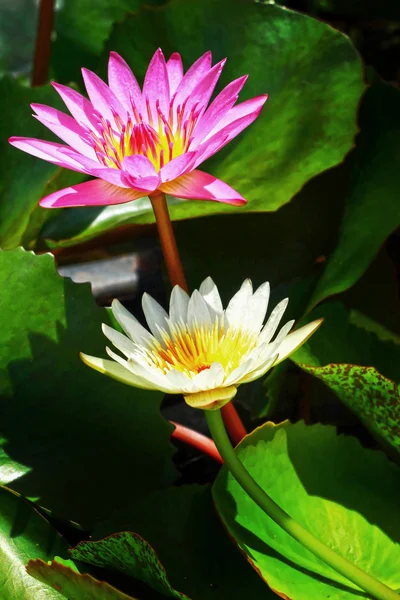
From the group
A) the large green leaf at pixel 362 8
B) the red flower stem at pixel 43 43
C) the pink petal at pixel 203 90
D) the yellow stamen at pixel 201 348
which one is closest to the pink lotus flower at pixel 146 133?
the pink petal at pixel 203 90

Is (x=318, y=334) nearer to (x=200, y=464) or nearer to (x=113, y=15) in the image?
(x=200, y=464)

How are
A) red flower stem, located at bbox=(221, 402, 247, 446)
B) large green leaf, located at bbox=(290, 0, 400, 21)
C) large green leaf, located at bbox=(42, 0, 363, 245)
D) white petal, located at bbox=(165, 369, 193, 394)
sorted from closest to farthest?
white petal, located at bbox=(165, 369, 193, 394) → red flower stem, located at bbox=(221, 402, 247, 446) → large green leaf, located at bbox=(42, 0, 363, 245) → large green leaf, located at bbox=(290, 0, 400, 21)

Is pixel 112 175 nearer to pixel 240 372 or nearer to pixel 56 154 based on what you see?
pixel 56 154

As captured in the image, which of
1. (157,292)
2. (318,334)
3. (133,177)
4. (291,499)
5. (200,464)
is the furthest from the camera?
(157,292)

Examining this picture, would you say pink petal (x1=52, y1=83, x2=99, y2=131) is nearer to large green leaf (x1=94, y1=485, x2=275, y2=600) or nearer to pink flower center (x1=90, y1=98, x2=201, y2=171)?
pink flower center (x1=90, y1=98, x2=201, y2=171)

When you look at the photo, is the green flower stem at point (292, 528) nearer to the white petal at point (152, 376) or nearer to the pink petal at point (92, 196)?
the white petal at point (152, 376)

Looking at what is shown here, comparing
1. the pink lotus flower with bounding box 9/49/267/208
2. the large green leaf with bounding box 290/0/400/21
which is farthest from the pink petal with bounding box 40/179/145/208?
the large green leaf with bounding box 290/0/400/21

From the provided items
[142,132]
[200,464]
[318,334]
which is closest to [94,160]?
[142,132]
